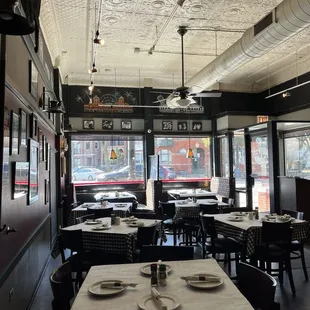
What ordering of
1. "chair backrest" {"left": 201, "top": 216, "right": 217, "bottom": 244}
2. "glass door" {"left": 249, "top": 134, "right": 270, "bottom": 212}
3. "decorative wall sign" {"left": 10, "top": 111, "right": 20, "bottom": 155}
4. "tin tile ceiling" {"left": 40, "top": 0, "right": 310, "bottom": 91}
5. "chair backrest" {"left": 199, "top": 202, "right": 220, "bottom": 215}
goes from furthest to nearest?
"glass door" {"left": 249, "top": 134, "right": 270, "bottom": 212} < "chair backrest" {"left": 199, "top": 202, "right": 220, "bottom": 215} < "tin tile ceiling" {"left": 40, "top": 0, "right": 310, "bottom": 91} < "chair backrest" {"left": 201, "top": 216, "right": 217, "bottom": 244} < "decorative wall sign" {"left": 10, "top": 111, "right": 20, "bottom": 155}

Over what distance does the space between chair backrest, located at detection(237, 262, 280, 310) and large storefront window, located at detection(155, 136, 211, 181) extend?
24.1 feet

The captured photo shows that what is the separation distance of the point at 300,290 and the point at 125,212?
129 inches

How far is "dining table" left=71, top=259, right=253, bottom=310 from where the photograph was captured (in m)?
1.84

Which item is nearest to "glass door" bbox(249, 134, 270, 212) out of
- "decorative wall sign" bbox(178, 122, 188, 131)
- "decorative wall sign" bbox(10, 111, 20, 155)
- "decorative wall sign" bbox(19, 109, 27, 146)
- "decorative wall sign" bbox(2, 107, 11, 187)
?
"decorative wall sign" bbox(178, 122, 188, 131)

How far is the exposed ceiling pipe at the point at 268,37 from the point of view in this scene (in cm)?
376

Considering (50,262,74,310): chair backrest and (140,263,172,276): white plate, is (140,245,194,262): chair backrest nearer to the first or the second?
(140,263,172,276): white plate

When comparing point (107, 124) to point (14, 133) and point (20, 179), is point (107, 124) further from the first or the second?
point (14, 133)

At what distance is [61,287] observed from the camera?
209 cm

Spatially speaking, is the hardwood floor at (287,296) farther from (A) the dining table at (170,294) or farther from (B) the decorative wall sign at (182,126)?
(B) the decorative wall sign at (182,126)

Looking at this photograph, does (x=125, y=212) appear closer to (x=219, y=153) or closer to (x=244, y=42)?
(x=244, y=42)

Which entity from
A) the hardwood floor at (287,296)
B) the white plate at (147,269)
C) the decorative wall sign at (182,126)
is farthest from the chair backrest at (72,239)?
the decorative wall sign at (182,126)

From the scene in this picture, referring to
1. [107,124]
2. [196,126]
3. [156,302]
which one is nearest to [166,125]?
[196,126]

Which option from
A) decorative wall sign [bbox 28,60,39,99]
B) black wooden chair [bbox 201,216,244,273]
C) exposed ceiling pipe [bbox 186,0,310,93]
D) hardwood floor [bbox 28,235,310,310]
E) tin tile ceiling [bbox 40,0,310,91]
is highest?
tin tile ceiling [bbox 40,0,310,91]

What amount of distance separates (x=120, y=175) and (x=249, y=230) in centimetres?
608
